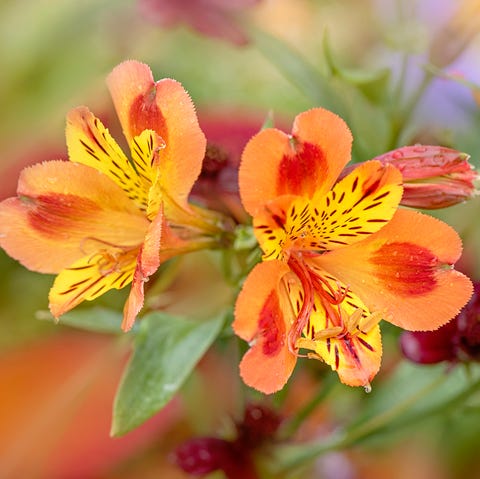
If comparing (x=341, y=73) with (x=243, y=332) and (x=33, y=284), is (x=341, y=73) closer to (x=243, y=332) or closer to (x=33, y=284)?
Answer: (x=243, y=332)

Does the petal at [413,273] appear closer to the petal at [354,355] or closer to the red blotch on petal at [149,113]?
the petal at [354,355]

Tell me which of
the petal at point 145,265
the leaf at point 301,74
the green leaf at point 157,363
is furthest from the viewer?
the leaf at point 301,74

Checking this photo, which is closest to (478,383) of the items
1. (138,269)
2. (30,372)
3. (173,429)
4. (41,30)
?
(138,269)

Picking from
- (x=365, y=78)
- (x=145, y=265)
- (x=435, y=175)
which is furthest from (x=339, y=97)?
(x=145, y=265)

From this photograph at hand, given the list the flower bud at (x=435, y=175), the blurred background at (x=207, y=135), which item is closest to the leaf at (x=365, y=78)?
the blurred background at (x=207, y=135)

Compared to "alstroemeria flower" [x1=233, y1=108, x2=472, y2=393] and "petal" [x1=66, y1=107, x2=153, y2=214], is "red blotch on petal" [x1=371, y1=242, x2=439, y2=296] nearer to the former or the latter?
"alstroemeria flower" [x1=233, y1=108, x2=472, y2=393]

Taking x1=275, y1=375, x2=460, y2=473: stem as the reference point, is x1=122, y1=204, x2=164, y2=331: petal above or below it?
above

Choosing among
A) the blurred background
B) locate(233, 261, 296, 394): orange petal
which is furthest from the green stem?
locate(233, 261, 296, 394): orange petal
